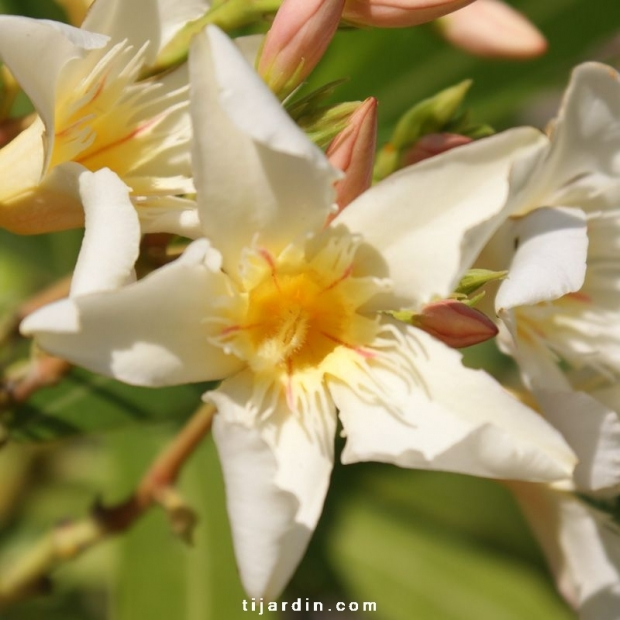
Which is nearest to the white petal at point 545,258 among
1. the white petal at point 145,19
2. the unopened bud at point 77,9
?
the white petal at point 145,19

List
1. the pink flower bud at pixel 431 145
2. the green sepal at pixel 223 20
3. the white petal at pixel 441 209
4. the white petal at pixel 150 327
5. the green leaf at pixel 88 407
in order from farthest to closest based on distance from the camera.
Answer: the green leaf at pixel 88 407 → the pink flower bud at pixel 431 145 → the green sepal at pixel 223 20 → the white petal at pixel 441 209 → the white petal at pixel 150 327

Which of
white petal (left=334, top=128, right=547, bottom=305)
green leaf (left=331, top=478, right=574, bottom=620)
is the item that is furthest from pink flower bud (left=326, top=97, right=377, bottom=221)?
green leaf (left=331, top=478, right=574, bottom=620)

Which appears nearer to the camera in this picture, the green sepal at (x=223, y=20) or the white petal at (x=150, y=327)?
the white petal at (x=150, y=327)

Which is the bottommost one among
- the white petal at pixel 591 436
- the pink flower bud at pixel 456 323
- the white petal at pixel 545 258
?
the white petal at pixel 591 436

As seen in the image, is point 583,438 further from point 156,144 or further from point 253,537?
point 156,144

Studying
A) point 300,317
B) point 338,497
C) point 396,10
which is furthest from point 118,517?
point 338,497

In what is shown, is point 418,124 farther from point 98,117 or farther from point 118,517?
point 118,517

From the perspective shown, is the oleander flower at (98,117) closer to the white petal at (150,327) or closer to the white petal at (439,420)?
the white petal at (150,327)

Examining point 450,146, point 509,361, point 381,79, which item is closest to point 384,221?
point 450,146
